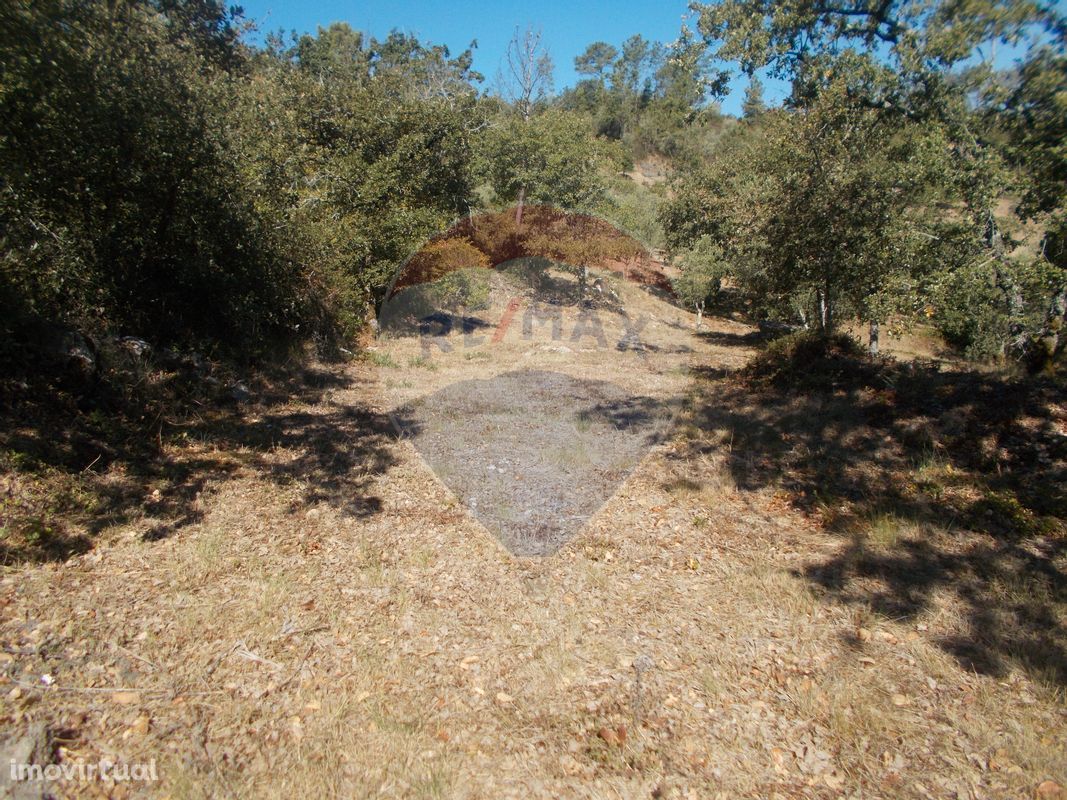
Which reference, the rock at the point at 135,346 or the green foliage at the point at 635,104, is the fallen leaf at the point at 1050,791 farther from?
the green foliage at the point at 635,104

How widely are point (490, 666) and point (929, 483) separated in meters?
5.43

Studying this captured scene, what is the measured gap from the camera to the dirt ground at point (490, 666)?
2.93 m

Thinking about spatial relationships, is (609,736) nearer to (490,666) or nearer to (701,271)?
(490,666)

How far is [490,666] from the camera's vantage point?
377cm

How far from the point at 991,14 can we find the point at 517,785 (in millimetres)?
8604

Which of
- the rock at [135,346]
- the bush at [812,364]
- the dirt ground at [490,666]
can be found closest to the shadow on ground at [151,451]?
the dirt ground at [490,666]

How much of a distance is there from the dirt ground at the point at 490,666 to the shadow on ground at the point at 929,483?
16 cm

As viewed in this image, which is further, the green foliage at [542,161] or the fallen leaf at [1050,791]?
the green foliage at [542,161]

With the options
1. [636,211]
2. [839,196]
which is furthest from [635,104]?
[839,196]

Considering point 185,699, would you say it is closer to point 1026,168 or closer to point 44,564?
point 44,564

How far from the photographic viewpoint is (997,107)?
7.05m

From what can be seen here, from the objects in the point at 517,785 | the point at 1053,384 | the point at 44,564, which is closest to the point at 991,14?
the point at 1053,384

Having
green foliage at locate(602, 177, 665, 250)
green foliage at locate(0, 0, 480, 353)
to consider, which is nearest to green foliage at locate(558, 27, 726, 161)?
green foliage at locate(602, 177, 665, 250)

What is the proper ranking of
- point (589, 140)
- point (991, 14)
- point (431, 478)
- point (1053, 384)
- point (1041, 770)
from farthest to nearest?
point (589, 140) < point (1053, 384) < point (431, 478) < point (991, 14) < point (1041, 770)
